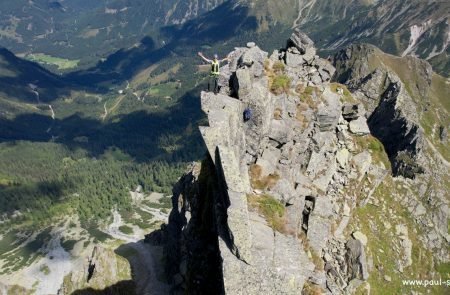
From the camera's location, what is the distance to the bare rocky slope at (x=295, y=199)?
48594mm

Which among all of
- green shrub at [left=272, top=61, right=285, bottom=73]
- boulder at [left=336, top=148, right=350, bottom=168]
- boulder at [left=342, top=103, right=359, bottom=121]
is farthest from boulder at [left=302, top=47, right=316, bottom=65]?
boulder at [left=336, top=148, right=350, bottom=168]

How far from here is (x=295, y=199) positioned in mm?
60500

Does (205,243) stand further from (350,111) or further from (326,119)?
(350,111)

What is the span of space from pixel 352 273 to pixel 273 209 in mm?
21955

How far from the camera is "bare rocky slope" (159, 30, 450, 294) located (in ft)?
159

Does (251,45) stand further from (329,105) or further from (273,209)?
(273,209)

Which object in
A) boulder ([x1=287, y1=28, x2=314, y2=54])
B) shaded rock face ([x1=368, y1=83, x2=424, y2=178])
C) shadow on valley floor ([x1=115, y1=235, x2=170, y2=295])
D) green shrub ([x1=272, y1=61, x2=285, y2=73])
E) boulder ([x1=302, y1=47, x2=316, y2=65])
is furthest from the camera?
shaded rock face ([x1=368, y1=83, x2=424, y2=178])

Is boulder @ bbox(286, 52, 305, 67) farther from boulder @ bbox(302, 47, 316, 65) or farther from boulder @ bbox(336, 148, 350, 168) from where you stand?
boulder @ bbox(336, 148, 350, 168)

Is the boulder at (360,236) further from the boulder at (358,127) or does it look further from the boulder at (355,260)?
the boulder at (358,127)

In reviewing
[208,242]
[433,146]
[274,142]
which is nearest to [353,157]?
[274,142]

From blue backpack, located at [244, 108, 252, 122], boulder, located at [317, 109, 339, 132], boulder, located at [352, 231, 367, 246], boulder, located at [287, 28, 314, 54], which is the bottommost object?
boulder, located at [352, 231, 367, 246]

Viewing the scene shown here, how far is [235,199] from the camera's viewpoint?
4922 cm

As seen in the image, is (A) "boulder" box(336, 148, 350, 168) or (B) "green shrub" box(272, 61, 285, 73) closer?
(B) "green shrub" box(272, 61, 285, 73)

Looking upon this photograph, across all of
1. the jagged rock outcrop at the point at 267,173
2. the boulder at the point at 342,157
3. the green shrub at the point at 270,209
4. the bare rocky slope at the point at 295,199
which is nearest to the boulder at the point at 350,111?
the bare rocky slope at the point at 295,199
